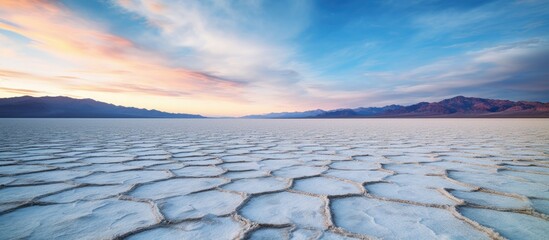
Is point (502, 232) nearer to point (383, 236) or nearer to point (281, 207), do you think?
point (383, 236)

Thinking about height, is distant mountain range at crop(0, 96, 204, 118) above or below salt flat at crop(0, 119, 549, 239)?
above

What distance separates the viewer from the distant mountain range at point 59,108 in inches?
1886

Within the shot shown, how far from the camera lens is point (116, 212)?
0.94 meters

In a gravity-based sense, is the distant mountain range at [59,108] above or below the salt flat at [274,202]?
above

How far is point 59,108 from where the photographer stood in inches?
2312

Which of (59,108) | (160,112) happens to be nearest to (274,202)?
(59,108)

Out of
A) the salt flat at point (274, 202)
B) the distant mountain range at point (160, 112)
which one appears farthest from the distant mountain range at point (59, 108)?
the salt flat at point (274, 202)

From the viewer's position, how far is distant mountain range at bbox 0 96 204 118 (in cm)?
4791

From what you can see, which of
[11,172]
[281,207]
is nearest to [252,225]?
[281,207]

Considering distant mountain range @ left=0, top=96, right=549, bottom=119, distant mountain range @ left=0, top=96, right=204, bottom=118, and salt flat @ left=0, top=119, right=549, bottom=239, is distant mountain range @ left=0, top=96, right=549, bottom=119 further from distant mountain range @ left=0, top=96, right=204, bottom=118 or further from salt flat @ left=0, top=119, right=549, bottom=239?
salt flat @ left=0, top=119, right=549, bottom=239

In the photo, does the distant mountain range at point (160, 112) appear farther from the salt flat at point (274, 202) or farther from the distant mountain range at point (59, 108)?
the salt flat at point (274, 202)

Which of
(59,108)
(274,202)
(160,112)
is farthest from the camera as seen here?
(160,112)

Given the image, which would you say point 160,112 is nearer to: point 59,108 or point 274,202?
point 59,108

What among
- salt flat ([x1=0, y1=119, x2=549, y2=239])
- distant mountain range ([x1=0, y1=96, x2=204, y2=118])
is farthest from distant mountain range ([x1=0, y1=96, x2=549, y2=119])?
salt flat ([x1=0, y1=119, x2=549, y2=239])
